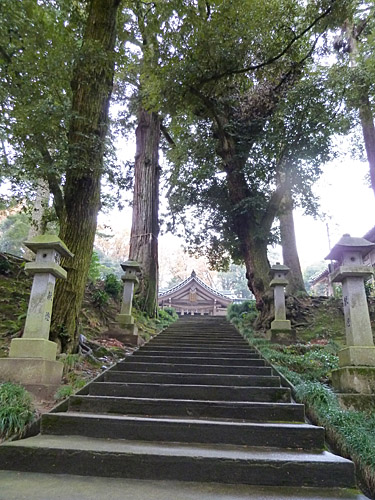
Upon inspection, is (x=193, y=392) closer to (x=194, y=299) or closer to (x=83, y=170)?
(x=83, y=170)

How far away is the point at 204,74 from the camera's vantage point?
8.38 m

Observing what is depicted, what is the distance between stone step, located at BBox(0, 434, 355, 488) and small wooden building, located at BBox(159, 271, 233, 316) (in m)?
17.3

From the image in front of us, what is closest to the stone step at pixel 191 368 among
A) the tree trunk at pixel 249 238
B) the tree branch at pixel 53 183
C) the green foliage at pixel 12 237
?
the tree branch at pixel 53 183

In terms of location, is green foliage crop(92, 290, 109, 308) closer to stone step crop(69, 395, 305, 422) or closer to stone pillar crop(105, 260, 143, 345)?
stone pillar crop(105, 260, 143, 345)

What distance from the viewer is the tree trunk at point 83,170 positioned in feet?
16.1

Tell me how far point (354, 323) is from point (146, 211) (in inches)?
294

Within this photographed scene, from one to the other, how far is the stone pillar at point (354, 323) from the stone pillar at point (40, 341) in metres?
3.58

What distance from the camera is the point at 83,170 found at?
5.45 m

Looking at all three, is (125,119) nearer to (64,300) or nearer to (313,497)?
(64,300)

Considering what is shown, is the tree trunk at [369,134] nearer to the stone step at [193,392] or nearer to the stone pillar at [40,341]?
the stone step at [193,392]

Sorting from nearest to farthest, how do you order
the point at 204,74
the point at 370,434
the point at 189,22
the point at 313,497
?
1. the point at 313,497
2. the point at 370,434
3. the point at 189,22
4. the point at 204,74

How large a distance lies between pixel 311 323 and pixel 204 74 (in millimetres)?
6760

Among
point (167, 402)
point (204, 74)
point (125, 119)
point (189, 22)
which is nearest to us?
point (167, 402)

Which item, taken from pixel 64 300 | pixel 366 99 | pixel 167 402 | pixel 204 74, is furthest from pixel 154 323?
pixel 366 99
